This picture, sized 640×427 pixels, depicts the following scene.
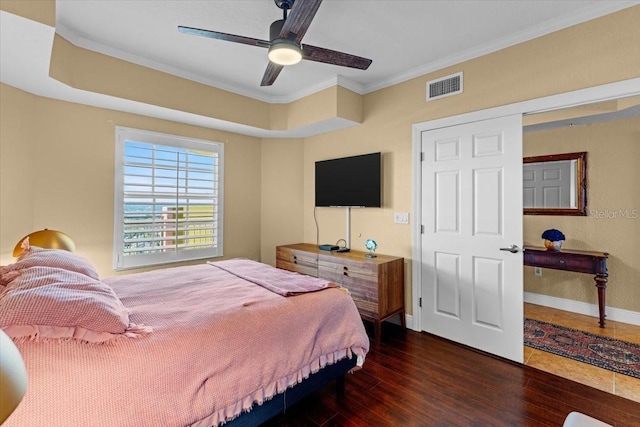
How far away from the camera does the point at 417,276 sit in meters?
3.25

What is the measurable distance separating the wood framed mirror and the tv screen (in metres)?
2.32

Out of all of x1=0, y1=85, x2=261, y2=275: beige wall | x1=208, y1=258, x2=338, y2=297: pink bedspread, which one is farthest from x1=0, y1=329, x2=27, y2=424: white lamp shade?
Result: x1=0, y1=85, x2=261, y2=275: beige wall

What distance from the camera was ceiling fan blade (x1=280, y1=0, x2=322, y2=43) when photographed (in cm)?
164

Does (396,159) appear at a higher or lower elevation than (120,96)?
lower

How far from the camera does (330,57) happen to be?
2197 millimetres

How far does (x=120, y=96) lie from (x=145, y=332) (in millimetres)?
2480

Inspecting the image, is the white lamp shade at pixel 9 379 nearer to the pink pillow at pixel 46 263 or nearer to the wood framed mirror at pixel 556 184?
the pink pillow at pixel 46 263

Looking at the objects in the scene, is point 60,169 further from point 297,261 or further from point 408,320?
point 408,320

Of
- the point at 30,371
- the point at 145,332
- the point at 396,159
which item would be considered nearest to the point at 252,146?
the point at 396,159

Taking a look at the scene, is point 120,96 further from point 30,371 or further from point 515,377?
point 515,377

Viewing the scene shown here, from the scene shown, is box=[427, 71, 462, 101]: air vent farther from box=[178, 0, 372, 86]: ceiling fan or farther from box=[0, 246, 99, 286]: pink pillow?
box=[0, 246, 99, 286]: pink pillow

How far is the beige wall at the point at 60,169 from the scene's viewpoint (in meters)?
2.61

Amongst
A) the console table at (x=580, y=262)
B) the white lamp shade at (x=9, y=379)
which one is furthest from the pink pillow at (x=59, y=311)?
the console table at (x=580, y=262)

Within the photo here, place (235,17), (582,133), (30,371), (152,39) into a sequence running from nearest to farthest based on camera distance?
(30,371) → (235,17) → (152,39) → (582,133)
